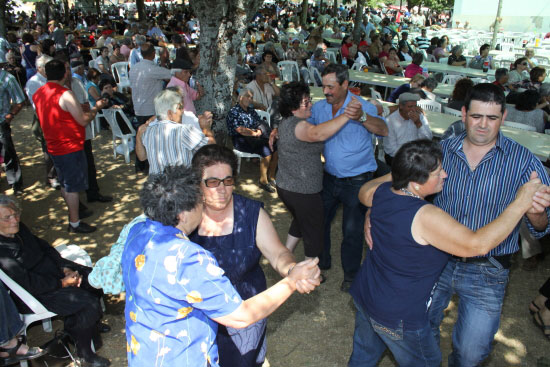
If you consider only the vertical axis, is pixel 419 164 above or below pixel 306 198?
above

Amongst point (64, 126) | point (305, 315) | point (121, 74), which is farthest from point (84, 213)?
point (121, 74)

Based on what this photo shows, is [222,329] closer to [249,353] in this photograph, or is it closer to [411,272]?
[249,353]

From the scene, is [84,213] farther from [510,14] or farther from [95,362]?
[510,14]

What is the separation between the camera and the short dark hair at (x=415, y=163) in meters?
2.02

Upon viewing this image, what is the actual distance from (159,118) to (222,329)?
6.97 feet

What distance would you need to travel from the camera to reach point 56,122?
4406 millimetres

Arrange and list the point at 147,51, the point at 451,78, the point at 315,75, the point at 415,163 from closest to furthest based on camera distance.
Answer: the point at 415,163, the point at 147,51, the point at 315,75, the point at 451,78

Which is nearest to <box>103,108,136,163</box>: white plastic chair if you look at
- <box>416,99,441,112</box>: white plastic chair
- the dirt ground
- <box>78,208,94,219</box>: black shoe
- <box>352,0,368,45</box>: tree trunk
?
the dirt ground

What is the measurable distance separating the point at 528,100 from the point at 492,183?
4.23m

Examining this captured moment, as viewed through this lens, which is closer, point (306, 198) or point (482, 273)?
point (482, 273)

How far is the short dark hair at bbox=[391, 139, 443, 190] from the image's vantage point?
202cm

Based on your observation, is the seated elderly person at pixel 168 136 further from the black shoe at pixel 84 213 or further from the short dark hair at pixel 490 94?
the short dark hair at pixel 490 94

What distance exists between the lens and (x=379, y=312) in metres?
2.14

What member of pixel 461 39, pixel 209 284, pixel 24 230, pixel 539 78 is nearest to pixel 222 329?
pixel 209 284
